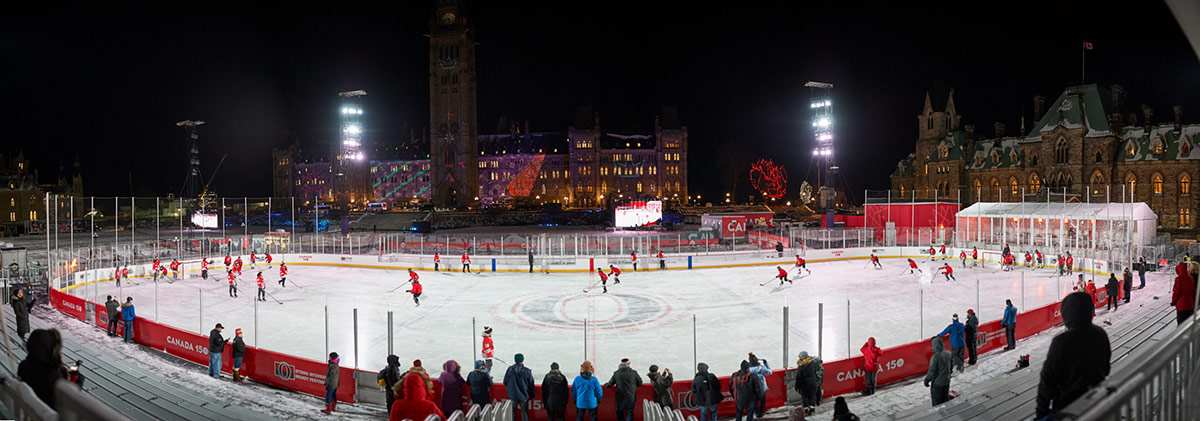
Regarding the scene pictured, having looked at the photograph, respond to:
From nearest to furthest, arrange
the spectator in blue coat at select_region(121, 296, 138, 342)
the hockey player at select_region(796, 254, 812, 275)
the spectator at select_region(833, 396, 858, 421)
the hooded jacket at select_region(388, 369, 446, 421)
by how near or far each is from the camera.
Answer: the hooded jacket at select_region(388, 369, 446, 421)
the spectator at select_region(833, 396, 858, 421)
the spectator in blue coat at select_region(121, 296, 138, 342)
the hockey player at select_region(796, 254, 812, 275)

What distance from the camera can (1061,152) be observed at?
55594 millimetres

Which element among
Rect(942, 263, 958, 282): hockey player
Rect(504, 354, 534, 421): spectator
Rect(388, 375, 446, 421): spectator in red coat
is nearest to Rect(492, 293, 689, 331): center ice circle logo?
Rect(504, 354, 534, 421): spectator

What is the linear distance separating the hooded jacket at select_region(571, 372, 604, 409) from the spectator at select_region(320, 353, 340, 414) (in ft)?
14.7

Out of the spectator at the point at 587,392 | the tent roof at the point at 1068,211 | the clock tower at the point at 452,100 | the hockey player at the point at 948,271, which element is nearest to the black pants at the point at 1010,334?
the spectator at the point at 587,392

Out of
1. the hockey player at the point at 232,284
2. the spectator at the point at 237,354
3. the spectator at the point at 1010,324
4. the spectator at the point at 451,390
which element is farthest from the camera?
the hockey player at the point at 232,284

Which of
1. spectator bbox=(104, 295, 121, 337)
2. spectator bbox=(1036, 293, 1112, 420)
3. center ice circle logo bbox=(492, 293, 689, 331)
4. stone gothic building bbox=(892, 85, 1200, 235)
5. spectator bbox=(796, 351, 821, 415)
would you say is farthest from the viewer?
stone gothic building bbox=(892, 85, 1200, 235)

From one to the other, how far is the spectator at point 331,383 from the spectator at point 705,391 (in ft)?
21.0

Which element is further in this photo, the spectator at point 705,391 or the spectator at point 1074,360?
the spectator at point 705,391

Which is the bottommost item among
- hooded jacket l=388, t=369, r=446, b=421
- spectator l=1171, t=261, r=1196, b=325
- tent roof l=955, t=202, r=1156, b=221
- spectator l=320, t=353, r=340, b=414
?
spectator l=320, t=353, r=340, b=414

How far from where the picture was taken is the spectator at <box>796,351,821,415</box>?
10.3 metres

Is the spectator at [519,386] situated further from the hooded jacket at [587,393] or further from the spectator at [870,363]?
the spectator at [870,363]

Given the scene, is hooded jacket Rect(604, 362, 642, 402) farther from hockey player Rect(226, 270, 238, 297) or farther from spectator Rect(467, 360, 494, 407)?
hockey player Rect(226, 270, 238, 297)

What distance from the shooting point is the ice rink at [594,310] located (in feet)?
48.0

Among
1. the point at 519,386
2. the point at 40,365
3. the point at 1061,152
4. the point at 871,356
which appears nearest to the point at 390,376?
the point at 519,386
